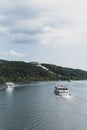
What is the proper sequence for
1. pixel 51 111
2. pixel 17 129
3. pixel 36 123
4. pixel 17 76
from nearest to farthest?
pixel 17 129, pixel 36 123, pixel 51 111, pixel 17 76

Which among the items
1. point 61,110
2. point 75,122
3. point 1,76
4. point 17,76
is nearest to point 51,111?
point 61,110

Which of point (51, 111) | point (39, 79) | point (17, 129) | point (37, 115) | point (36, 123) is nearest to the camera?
point (17, 129)

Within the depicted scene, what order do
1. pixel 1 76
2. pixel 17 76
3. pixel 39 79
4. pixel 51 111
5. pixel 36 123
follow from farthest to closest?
pixel 39 79, pixel 17 76, pixel 1 76, pixel 51 111, pixel 36 123

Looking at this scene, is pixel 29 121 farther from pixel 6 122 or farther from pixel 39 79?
pixel 39 79

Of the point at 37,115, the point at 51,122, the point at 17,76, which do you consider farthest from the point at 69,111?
the point at 17,76

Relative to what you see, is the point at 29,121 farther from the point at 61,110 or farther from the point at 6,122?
the point at 61,110

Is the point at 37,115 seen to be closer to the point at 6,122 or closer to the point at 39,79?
the point at 6,122

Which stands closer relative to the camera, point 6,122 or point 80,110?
point 6,122

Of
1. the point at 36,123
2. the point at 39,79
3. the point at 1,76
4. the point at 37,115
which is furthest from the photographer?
the point at 39,79

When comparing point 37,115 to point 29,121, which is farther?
point 37,115
